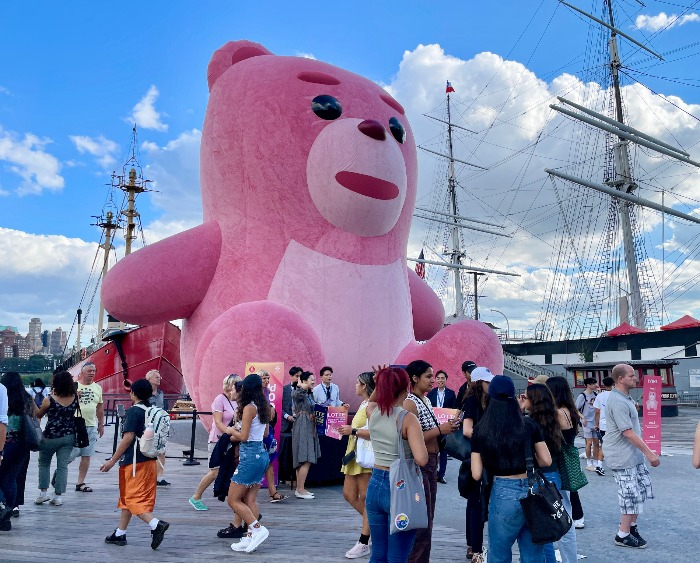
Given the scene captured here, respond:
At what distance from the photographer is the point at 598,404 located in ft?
28.3

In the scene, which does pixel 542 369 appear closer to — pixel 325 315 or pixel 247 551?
pixel 325 315

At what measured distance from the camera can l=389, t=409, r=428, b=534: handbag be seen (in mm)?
3006

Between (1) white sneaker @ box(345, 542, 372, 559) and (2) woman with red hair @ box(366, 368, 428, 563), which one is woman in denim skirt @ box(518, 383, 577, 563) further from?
(1) white sneaker @ box(345, 542, 372, 559)

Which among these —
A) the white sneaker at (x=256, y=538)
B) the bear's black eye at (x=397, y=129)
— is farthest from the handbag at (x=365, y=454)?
the bear's black eye at (x=397, y=129)

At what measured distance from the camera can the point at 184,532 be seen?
16.8ft

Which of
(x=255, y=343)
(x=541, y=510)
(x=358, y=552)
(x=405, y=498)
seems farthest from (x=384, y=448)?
(x=255, y=343)

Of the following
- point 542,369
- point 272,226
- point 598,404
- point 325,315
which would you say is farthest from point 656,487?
point 542,369

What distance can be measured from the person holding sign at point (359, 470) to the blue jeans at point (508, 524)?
3.15 feet

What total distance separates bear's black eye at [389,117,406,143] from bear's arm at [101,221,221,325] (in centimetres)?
314

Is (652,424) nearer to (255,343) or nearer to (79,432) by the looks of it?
(255,343)

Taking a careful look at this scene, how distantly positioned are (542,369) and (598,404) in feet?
99.7

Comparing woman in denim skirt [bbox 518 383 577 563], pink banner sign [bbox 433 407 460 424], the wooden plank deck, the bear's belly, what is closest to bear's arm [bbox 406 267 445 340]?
the bear's belly

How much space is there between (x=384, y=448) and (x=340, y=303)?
5351 millimetres

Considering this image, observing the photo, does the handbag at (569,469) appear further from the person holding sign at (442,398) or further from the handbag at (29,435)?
the handbag at (29,435)
